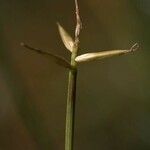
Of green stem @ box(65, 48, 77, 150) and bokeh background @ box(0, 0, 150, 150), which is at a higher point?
green stem @ box(65, 48, 77, 150)

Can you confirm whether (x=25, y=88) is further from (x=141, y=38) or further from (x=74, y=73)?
(x=74, y=73)

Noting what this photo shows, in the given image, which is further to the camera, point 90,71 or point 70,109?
point 90,71

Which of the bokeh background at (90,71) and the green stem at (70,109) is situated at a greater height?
the green stem at (70,109)

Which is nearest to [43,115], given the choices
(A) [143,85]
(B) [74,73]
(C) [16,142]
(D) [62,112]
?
(D) [62,112]

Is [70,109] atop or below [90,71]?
atop

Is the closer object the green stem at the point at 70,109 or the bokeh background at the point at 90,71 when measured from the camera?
the green stem at the point at 70,109

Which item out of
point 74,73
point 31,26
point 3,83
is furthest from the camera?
point 31,26

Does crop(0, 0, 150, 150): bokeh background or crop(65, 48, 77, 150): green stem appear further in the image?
crop(0, 0, 150, 150): bokeh background

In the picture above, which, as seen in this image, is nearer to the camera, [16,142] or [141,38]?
[16,142]
